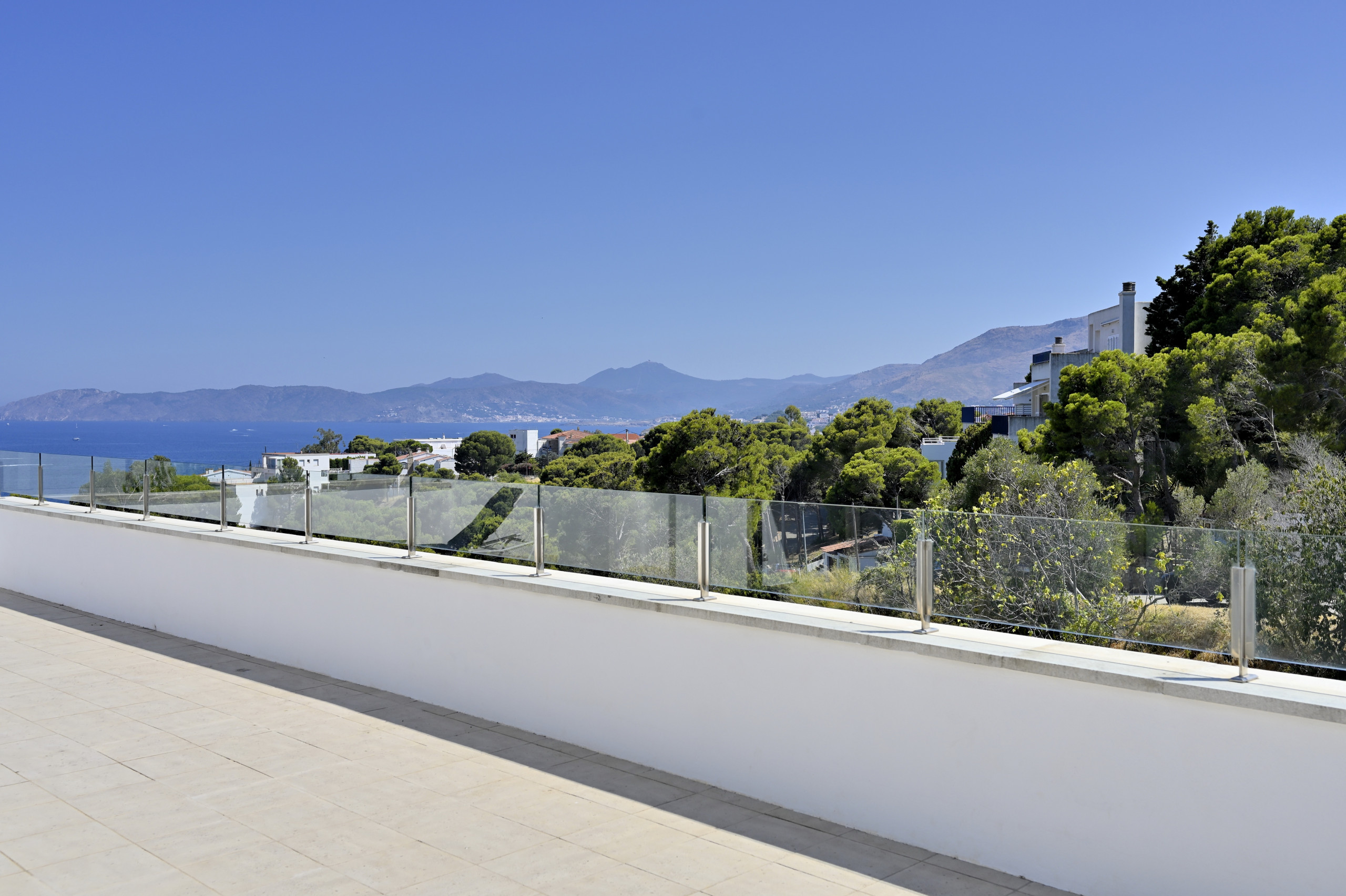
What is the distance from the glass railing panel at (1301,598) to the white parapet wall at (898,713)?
0.13 meters

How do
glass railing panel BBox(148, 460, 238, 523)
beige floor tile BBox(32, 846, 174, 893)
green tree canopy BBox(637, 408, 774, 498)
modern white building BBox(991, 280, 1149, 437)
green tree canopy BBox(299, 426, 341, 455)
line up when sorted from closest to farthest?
beige floor tile BBox(32, 846, 174, 893)
glass railing panel BBox(148, 460, 238, 523)
green tree canopy BBox(637, 408, 774, 498)
modern white building BBox(991, 280, 1149, 437)
green tree canopy BBox(299, 426, 341, 455)

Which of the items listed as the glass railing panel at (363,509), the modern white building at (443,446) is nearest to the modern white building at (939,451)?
the glass railing panel at (363,509)

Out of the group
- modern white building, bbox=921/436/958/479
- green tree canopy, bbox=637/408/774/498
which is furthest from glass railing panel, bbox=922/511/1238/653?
modern white building, bbox=921/436/958/479

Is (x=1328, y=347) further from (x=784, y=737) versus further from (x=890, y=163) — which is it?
(x=890, y=163)

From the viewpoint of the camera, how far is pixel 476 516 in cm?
672

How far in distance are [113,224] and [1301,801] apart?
134 metres

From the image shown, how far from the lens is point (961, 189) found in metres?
69.4

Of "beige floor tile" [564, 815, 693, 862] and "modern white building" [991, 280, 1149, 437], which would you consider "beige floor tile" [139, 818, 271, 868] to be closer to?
"beige floor tile" [564, 815, 693, 862]

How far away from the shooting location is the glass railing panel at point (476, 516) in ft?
20.9

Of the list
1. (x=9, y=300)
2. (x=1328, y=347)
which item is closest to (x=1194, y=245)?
(x=1328, y=347)

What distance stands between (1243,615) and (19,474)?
1350 centimetres

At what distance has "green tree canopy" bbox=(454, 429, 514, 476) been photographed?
5975 centimetres

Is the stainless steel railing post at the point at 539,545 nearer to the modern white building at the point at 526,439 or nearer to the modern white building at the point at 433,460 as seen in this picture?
the modern white building at the point at 433,460

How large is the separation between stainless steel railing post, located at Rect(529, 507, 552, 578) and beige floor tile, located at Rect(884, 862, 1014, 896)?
10.0 ft
